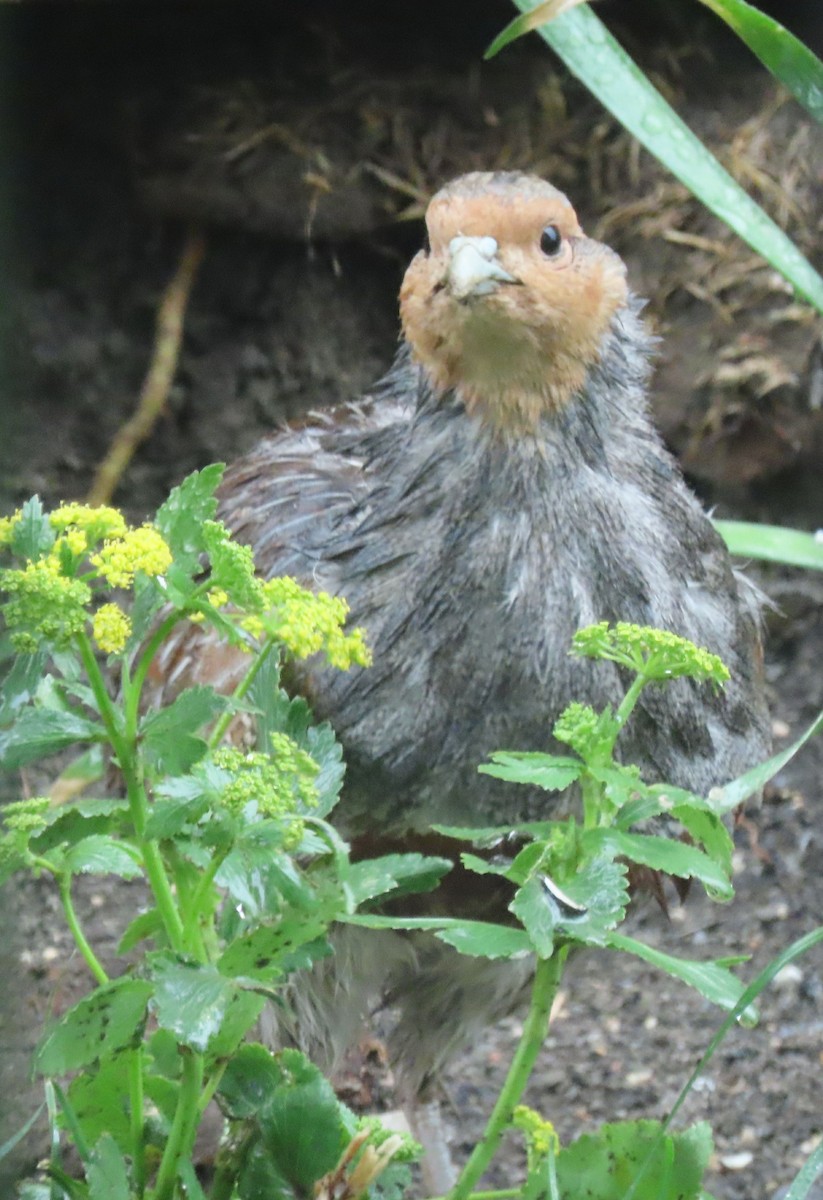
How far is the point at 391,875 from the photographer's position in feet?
3.81

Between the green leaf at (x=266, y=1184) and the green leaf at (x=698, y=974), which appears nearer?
the green leaf at (x=698, y=974)

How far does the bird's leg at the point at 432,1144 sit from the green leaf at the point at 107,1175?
1.13 m

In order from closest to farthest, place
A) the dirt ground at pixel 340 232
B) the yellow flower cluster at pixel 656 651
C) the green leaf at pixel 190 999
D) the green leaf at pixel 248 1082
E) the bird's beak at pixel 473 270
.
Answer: the green leaf at pixel 190 999 < the yellow flower cluster at pixel 656 651 < the green leaf at pixel 248 1082 < the bird's beak at pixel 473 270 < the dirt ground at pixel 340 232

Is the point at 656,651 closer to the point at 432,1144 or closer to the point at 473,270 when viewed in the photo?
the point at 473,270

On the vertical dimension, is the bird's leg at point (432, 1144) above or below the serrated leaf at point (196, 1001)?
below

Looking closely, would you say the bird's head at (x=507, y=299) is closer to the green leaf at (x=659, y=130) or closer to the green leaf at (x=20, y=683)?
the green leaf at (x=659, y=130)

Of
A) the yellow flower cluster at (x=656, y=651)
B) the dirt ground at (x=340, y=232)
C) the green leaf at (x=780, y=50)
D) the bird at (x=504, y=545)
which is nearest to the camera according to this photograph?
the yellow flower cluster at (x=656, y=651)

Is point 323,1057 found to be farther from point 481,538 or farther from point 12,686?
point 12,686

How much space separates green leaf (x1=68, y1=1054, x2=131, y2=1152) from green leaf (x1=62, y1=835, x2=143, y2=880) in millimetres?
228

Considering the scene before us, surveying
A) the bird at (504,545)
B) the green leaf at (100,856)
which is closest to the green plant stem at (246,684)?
the green leaf at (100,856)

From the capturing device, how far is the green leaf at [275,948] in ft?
3.80

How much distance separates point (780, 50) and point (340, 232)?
1682 mm

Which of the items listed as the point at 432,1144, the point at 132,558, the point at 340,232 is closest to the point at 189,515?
the point at 132,558

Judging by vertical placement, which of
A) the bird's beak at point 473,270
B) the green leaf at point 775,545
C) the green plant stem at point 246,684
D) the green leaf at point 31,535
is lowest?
the green leaf at point 775,545
